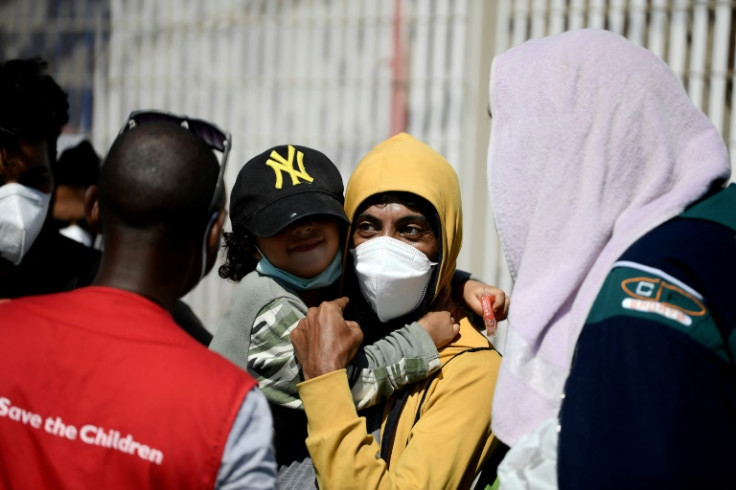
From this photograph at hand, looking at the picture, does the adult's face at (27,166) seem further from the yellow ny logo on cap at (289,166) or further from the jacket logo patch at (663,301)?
the jacket logo patch at (663,301)

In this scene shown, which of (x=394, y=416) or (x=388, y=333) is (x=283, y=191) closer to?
(x=388, y=333)

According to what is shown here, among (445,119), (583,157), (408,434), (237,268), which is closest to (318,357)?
(408,434)

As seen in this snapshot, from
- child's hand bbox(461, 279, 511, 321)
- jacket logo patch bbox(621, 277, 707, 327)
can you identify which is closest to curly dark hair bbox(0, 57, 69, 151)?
child's hand bbox(461, 279, 511, 321)

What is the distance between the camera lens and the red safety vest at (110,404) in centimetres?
166

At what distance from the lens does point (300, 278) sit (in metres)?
2.61

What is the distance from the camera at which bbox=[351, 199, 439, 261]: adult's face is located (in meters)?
2.67

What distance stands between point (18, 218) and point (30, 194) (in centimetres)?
11

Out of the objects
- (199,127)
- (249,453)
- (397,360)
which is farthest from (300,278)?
(249,453)

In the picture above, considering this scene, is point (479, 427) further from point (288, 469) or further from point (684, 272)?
point (684, 272)

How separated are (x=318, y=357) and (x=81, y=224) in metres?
2.92

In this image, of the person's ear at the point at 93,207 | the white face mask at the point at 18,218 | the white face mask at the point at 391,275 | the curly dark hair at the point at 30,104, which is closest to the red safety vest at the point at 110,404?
the person's ear at the point at 93,207

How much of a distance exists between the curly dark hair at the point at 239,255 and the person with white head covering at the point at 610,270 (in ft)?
3.15

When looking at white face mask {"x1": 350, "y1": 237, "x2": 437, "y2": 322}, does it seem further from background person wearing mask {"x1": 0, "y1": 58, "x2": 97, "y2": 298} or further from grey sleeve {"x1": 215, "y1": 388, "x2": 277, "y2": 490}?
background person wearing mask {"x1": 0, "y1": 58, "x2": 97, "y2": 298}

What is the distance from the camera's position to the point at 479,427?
2.38 metres
